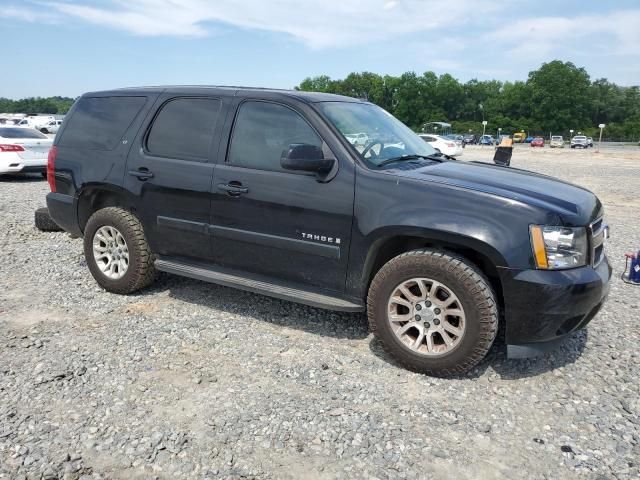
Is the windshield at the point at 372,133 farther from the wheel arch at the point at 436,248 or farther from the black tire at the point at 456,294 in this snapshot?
the black tire at the point at 456,294

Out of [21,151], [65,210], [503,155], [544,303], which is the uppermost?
[503,155]

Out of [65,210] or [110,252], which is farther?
[65,210]

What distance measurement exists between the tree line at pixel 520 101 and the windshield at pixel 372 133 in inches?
3333

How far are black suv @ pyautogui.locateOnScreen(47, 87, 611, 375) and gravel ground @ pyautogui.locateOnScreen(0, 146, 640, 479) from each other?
0.38 meters

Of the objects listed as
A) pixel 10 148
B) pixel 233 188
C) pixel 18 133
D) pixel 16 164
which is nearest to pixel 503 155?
pixel 233 188

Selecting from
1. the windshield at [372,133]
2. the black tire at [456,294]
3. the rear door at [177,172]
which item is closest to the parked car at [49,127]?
the rear door at [177,172]

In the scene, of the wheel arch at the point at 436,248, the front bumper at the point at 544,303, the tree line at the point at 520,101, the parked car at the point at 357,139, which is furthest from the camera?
the tree line at the point at 520,101

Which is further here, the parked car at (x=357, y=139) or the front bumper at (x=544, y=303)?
the parked car at (x=357, y=139)

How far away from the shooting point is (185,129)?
181 inches

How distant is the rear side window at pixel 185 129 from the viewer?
4465mm

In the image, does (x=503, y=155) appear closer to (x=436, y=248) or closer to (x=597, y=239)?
(x=597, y=239)

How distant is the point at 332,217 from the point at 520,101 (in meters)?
112

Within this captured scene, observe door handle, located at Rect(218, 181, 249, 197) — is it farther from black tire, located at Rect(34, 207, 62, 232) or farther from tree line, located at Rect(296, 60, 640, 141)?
tree line, located at Rect(296, 60, 640, 141)

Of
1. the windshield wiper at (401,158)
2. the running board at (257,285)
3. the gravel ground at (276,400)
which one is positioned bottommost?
the gravel ground at (276,400)
